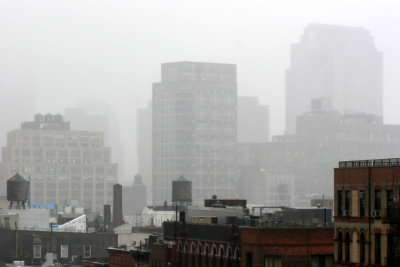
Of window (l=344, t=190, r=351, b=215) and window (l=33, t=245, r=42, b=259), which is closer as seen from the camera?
window (l=344, t=190, r=351, b=215)

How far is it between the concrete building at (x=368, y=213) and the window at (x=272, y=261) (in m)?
7.11

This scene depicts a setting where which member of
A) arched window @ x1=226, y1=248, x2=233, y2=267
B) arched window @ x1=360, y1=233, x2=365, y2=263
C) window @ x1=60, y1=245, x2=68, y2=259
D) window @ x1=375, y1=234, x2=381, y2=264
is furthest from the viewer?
window @ x1=60, y1=245, x2=68, y2=259

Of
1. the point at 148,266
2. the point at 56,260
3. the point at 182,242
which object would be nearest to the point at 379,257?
the point at 182,242

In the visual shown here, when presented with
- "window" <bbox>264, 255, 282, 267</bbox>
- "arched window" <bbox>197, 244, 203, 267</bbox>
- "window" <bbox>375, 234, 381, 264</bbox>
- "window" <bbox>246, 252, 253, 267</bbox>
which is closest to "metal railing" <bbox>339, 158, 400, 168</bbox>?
"window" <bbox>375, 234, 381, 264</bbox>

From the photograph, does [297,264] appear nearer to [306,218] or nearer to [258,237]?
[258,237]

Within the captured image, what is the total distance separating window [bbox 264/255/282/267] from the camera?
81125 millimetres

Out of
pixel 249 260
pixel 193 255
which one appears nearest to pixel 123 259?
pixel 193 255

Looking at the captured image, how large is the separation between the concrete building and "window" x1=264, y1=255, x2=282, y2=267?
23.3 feet

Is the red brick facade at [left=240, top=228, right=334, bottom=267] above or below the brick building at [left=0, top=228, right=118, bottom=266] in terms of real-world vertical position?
above

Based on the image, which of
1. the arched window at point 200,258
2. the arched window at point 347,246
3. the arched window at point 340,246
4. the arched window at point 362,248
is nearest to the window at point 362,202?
the arched window at point 362,248

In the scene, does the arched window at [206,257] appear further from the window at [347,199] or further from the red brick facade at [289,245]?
the window at [347,199]

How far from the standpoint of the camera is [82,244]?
181500 mm

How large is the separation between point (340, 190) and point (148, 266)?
41868 millimetres

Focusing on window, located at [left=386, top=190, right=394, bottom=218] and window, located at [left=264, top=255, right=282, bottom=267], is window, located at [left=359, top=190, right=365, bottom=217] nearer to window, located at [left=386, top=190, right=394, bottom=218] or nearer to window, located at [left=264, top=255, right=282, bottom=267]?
window, located at [left=386, top=190, right=394, bottom=218]
